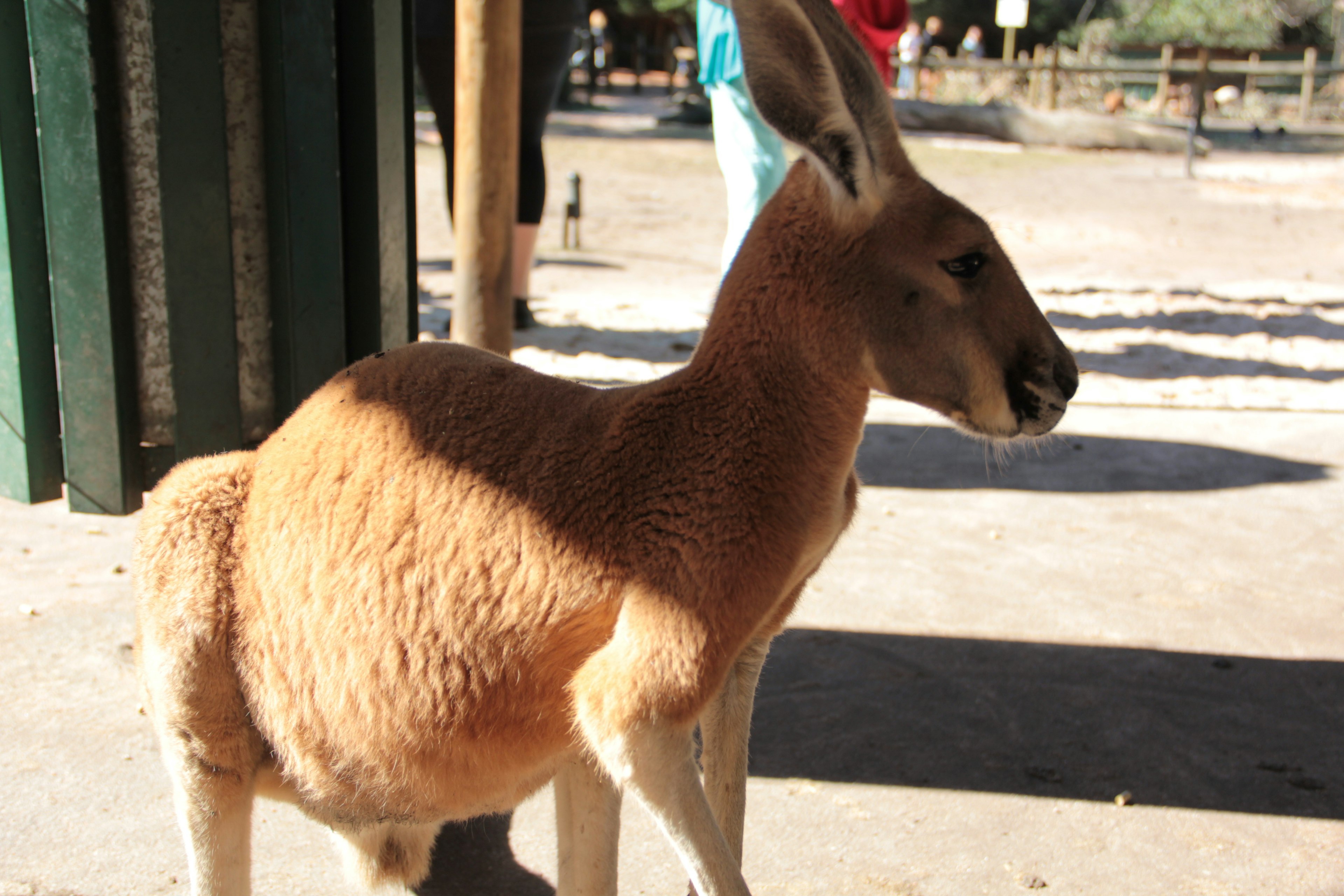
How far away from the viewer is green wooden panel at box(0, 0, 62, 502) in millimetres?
2631

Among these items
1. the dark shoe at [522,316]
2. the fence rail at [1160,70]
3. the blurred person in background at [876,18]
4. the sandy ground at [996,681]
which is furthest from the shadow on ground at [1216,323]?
the fence rail at [1160,70]

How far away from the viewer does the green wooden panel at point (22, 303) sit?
2.63 m

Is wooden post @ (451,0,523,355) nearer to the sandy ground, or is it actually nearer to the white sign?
the sandy ground

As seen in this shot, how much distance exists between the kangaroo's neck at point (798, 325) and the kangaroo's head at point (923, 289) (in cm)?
2

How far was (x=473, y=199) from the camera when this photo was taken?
3857 millimetres

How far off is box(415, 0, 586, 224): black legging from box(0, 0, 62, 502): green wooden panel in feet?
7.82

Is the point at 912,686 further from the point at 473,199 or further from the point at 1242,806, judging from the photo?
the point at 473,199

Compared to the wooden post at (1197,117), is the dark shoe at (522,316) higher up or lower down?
lower down

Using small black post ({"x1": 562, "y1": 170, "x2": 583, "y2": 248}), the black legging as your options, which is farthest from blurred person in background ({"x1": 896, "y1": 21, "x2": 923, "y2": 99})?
the black legging

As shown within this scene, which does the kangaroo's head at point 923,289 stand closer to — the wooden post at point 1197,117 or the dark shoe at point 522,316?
the dark shoe at point 522,316

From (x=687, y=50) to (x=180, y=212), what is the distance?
106ft

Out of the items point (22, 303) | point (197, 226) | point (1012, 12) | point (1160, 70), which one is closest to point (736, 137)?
point (197, 226)

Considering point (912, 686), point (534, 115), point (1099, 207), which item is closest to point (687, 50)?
point (1099, 207)

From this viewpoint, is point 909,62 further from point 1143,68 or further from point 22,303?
point 22,303
